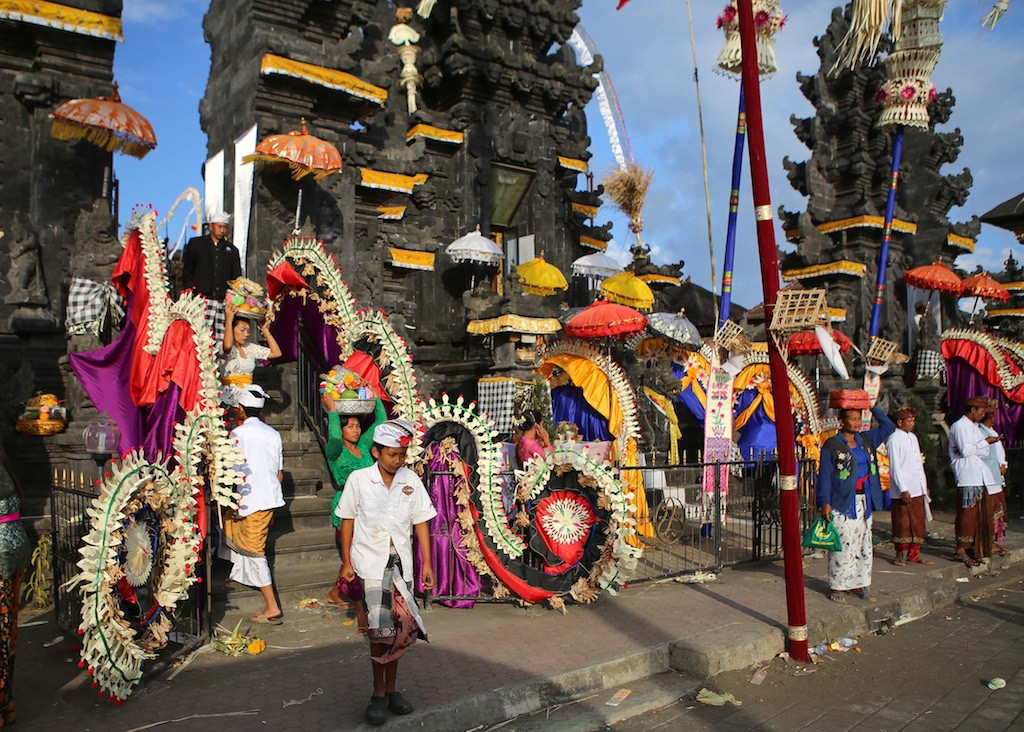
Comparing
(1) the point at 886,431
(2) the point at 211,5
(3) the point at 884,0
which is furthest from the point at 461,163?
(3) the point at 884,0

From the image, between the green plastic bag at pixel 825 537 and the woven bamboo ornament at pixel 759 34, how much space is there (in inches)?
229

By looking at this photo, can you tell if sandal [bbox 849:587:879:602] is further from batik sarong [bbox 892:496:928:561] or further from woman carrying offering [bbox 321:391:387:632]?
woman carrying offering [bbox 321:391:387:632]

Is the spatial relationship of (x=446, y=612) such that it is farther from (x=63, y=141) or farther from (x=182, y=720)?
(x=63, y=141)

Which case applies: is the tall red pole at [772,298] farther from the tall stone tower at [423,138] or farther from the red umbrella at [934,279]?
the red umbrella at [934,279]

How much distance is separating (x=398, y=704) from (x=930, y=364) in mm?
15773

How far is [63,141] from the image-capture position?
11164 millimetres

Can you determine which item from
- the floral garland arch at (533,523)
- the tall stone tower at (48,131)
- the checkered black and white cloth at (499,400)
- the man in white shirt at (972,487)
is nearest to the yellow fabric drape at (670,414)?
the checkered black and white cloth at (499,400)

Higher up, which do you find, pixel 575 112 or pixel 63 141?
pixel 575 112

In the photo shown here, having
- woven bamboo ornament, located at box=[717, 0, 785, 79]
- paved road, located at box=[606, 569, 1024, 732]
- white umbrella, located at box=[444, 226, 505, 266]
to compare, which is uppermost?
woven bamboo ornament, located at box=[717, 0, 785, 79]

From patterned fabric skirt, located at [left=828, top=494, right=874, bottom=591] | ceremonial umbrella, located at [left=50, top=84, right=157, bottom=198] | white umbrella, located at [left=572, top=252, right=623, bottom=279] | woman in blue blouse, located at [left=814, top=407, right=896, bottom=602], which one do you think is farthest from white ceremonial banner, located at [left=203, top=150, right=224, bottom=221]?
patterned fabric skirt, located at [left=828, top=494, right=874, bottom=591]

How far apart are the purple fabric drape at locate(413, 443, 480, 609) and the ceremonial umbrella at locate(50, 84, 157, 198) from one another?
244 inches

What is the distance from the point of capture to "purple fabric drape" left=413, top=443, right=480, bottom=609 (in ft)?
23.8

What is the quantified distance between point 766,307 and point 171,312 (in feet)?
17.0

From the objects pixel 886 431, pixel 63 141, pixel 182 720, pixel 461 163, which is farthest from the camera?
pixel 461 163
